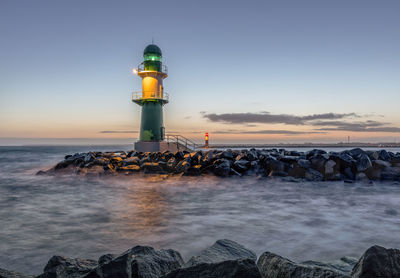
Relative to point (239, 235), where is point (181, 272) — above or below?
above

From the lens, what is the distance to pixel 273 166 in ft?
32.1

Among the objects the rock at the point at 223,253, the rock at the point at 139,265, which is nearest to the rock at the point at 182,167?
the rock at the point at 223,253

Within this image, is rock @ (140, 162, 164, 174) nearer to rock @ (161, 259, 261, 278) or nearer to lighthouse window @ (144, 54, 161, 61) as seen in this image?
rock @ (161, 259, 261, 278)

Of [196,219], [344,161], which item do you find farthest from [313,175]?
[196,219]

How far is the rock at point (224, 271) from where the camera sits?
5.67 ft

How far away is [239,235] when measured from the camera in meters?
4.08

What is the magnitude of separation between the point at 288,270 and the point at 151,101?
→ 18.6 m

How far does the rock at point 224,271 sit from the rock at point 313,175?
7.96m

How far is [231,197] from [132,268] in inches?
196

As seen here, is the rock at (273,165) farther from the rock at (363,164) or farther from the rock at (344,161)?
the rock at (363,164)

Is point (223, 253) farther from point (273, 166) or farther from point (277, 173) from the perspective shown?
point (273, 166)

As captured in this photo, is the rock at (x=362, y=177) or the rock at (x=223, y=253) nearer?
the rock at (x=223, y=253)

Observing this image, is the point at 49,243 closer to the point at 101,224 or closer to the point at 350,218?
the point at 101,224

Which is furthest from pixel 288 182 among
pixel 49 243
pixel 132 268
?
pixel 132 268
